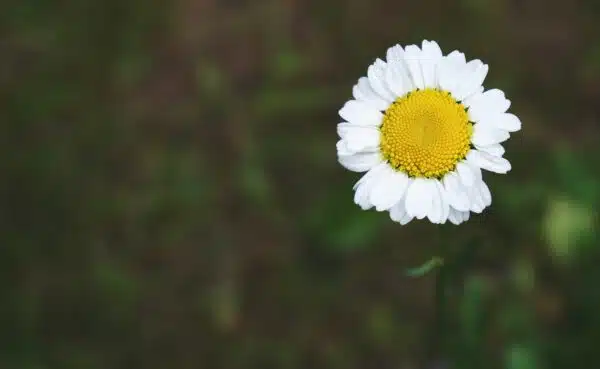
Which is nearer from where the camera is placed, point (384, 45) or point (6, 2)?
point (384, 45)

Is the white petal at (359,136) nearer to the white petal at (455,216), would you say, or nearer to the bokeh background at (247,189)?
the white petal at (455,216)

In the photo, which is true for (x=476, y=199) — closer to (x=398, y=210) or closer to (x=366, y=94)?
(x=398, y=210)

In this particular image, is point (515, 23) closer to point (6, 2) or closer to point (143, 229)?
point (143, 229)

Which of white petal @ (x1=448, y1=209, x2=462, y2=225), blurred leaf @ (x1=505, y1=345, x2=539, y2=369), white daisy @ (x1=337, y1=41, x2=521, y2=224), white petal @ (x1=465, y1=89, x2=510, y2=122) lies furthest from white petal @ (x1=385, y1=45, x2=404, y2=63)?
blurred leaf @ (x1=505, y1=345, x2=539, y2=369)

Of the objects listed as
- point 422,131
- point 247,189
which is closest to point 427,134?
point 422,131

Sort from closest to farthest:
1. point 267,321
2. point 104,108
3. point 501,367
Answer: point 501,367
point 267,321
point 104,108

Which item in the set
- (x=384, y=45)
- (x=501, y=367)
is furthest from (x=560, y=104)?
(x=501, y=367)

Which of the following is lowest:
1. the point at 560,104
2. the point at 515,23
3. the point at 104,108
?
the point at 104,108
